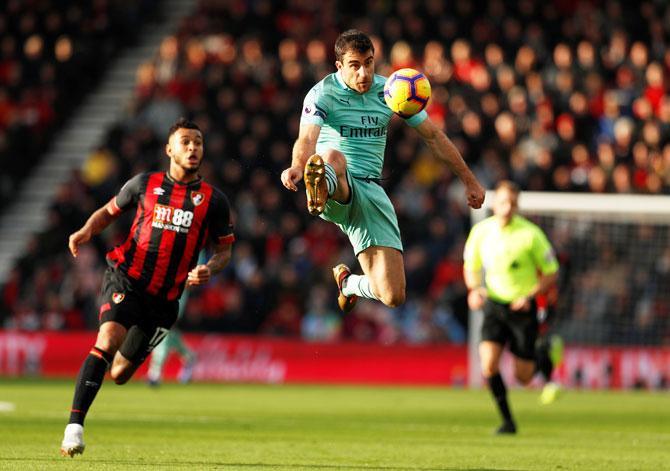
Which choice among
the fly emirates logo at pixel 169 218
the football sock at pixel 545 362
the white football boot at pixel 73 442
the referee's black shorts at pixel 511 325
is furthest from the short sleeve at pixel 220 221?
the football sock at pixel 545 362

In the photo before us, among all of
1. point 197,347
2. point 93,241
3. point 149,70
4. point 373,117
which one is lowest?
point 197,347

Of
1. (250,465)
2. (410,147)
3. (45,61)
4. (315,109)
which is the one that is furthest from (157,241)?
(45,61)

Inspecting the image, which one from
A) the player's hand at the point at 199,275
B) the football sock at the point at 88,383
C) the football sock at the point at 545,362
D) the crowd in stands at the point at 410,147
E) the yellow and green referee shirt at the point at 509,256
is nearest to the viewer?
the football sock at the point at 88,383

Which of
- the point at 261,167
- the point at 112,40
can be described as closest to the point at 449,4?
the point at 261,167

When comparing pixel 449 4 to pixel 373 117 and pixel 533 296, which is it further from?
pixel 373 117

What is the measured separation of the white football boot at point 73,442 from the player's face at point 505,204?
5.75m

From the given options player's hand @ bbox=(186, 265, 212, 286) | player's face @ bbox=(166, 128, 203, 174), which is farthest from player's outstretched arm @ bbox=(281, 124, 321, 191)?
player's hand @ bbox=(186, 265, 212, 286)

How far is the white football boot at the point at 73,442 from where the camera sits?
8.60 m

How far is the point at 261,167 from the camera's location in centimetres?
2347

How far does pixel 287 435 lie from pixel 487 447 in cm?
191

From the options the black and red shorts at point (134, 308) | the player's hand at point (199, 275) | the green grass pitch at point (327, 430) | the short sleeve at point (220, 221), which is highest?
the short sleeve at point (220, 221)

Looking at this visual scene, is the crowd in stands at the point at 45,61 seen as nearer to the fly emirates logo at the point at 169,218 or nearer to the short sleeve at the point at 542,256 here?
the short sleeve at the point at 542,256

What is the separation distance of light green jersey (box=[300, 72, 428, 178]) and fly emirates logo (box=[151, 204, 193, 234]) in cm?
113

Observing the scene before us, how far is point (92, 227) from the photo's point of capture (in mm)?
9461
